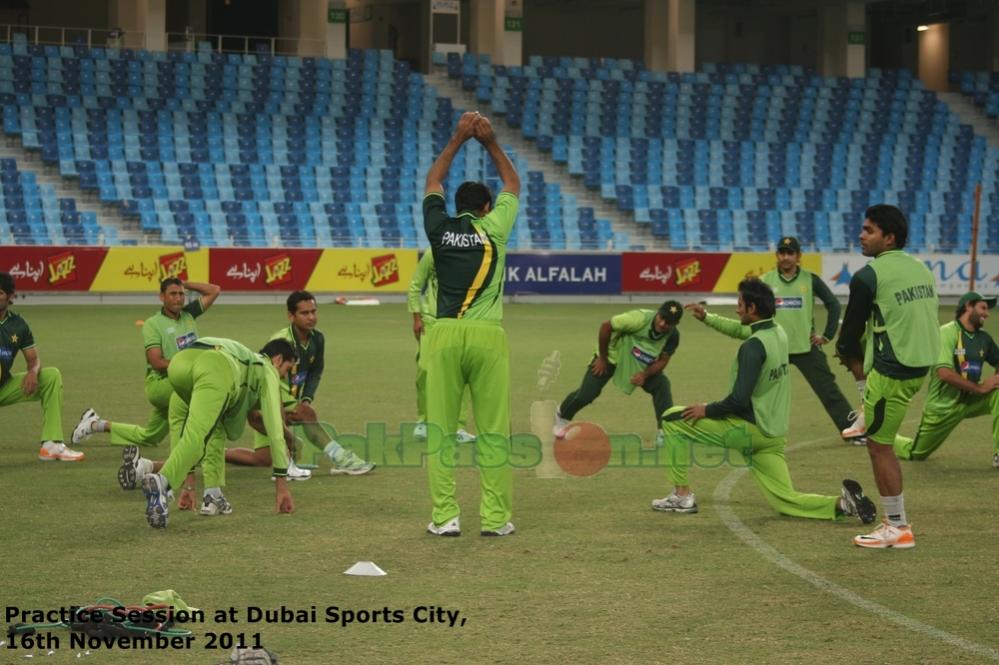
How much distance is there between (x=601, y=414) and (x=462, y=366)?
7.06 metres

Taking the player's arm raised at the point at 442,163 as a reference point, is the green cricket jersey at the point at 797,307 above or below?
below

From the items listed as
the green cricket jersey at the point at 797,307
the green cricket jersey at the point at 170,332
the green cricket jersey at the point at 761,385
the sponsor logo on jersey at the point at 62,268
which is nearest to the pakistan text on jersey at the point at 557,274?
the sponsor logo on jersey at the point at 62,268

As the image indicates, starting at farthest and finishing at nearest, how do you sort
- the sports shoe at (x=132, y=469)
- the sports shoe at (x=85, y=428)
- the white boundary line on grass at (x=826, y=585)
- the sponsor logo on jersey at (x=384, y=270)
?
the sponsor logo on jersey at (x=384, y=270), the sports shoe at (x=85, y=428), the sports shoe at (x=132, y=469), the white boundary line on grass at (x=826, y=585)

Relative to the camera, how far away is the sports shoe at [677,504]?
1061 centimetres

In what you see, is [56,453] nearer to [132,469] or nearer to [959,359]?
[132,469]

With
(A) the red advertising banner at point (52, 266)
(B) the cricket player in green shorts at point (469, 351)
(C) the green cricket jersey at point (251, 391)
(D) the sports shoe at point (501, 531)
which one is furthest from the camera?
(A) the red advertising banner at point (52, 266)

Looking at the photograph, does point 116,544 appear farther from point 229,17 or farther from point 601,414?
point 229,17

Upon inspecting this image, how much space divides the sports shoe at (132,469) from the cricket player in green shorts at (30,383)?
1754mm

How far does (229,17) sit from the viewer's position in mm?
48625

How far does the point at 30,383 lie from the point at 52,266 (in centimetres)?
2101

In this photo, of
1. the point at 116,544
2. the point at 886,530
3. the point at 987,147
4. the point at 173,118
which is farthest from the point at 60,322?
the point at 987,147

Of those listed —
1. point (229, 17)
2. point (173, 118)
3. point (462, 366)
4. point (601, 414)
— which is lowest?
point (601, 414)

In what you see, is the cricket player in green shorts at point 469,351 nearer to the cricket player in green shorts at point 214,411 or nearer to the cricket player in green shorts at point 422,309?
→ the cricket player in green shorts at point 214,411

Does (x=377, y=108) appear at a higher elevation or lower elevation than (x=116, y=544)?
higher
